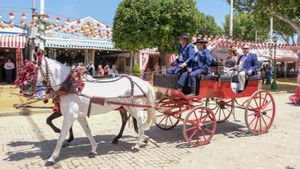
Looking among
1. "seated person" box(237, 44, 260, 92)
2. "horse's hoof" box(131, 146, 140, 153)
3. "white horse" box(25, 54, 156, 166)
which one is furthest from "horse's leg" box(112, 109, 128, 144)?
"seated person" box(237, 44, 260, 92)

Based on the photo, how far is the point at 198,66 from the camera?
28.2 ft

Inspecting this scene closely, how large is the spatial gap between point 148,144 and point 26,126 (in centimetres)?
415

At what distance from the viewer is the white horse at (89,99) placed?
22.5ft

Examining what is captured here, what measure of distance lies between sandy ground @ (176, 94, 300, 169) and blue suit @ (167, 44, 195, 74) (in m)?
1.92

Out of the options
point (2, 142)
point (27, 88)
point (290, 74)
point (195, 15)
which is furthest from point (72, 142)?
point (290, 74)

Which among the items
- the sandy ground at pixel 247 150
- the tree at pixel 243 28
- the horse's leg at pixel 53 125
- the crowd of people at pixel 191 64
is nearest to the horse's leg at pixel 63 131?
the horse's leg at pixel 53 125

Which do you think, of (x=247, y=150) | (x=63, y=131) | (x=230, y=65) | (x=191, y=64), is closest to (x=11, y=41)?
(x=230, y=65)

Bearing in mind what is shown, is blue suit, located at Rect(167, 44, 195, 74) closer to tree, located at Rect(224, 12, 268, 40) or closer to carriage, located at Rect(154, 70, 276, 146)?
carriage, located at Rect(154, 70, 276, 146)

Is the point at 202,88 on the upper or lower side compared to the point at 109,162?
upper

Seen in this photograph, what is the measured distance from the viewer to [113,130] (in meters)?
9.99

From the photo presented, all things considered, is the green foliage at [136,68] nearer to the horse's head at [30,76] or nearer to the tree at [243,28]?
the horse's head at [30,76]

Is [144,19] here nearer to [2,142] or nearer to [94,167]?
[2,142]

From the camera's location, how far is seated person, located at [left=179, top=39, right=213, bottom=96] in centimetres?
832

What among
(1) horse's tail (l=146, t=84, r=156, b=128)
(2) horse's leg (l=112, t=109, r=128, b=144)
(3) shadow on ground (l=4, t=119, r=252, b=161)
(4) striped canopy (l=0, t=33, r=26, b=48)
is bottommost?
(3) shadow on ground (l=4, t=119, r=252, b=161)
